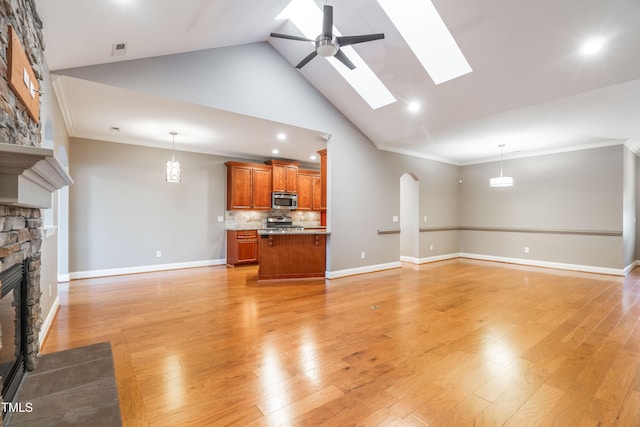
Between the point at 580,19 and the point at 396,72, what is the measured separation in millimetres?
1956

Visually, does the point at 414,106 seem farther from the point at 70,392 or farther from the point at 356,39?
the point at 70,392

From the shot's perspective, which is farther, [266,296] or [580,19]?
[266,296]

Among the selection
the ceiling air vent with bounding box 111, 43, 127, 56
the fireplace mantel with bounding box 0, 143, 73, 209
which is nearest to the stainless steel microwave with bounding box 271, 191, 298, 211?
the ceiling air vent with bounding box 111, 43, 127, 56

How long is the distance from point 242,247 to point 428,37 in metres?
5.23

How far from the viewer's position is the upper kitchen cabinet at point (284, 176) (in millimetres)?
7295

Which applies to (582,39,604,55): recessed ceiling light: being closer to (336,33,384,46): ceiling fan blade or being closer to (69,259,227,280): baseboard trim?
(336,33,384,46): ceiling fan blade

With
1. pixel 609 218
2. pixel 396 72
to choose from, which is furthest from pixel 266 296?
pixel 609 218

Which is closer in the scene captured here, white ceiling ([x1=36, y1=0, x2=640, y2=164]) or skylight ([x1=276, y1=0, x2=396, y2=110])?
white ceiling ([x1=36, y1=0, x2=640, y2=164])

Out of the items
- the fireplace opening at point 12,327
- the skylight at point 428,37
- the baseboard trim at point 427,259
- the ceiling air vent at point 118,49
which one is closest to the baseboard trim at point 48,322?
the fireplace opening at point 12,327

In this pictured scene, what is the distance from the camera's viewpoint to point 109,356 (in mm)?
2332

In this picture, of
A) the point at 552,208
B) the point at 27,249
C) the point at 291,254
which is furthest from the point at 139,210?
the point at 552,208

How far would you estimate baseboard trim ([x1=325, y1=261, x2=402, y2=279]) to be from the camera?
5355 mm

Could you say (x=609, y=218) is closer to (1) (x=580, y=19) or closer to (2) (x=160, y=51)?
(1) (x=580, y=19)

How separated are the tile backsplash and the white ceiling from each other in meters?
2.08
